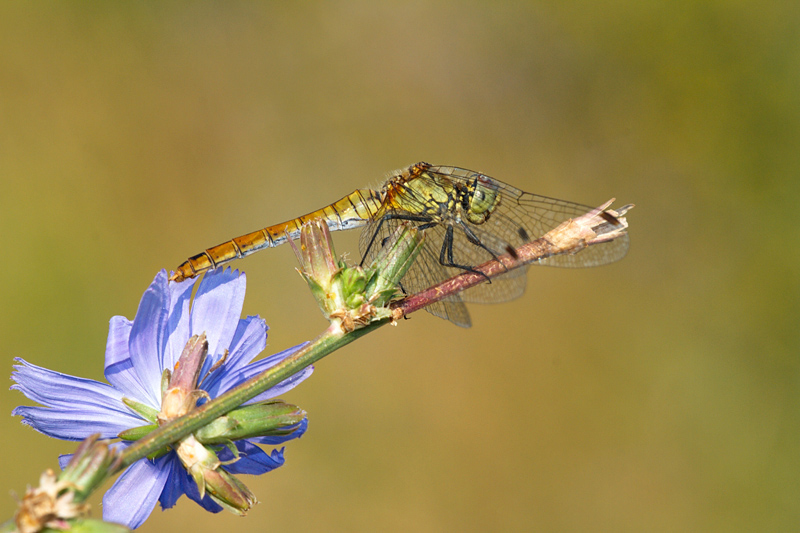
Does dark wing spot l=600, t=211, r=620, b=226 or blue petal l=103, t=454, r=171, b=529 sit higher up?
dark wing spot l=600, t=211, r=620, b=226

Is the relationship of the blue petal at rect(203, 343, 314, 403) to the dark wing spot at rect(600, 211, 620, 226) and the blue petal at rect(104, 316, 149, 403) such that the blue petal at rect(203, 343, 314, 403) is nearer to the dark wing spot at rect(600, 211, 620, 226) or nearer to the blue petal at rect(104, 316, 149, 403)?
the blue petal at rect(104, 316, 149, 403)

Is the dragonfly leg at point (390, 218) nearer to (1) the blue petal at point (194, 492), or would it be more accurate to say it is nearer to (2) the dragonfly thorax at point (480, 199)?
(2) the dragonfly thorax at point (480, 199)

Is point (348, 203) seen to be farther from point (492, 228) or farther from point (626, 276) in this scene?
point (626, 276)

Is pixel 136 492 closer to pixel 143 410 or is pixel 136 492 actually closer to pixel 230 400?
pixel 143 410

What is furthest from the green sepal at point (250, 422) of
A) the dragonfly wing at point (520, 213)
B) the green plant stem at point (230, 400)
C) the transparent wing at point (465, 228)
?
the dragonfly wing at point (520, 213)

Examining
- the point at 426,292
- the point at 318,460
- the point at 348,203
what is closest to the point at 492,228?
the point at 348,203

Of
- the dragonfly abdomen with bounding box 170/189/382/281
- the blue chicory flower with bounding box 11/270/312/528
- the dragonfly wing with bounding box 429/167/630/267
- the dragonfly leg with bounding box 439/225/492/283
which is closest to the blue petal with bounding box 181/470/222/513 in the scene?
the blue chicory flower with bounding box 11/270/312/528

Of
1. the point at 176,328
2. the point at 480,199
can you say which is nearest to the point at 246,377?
the point at 176,328
